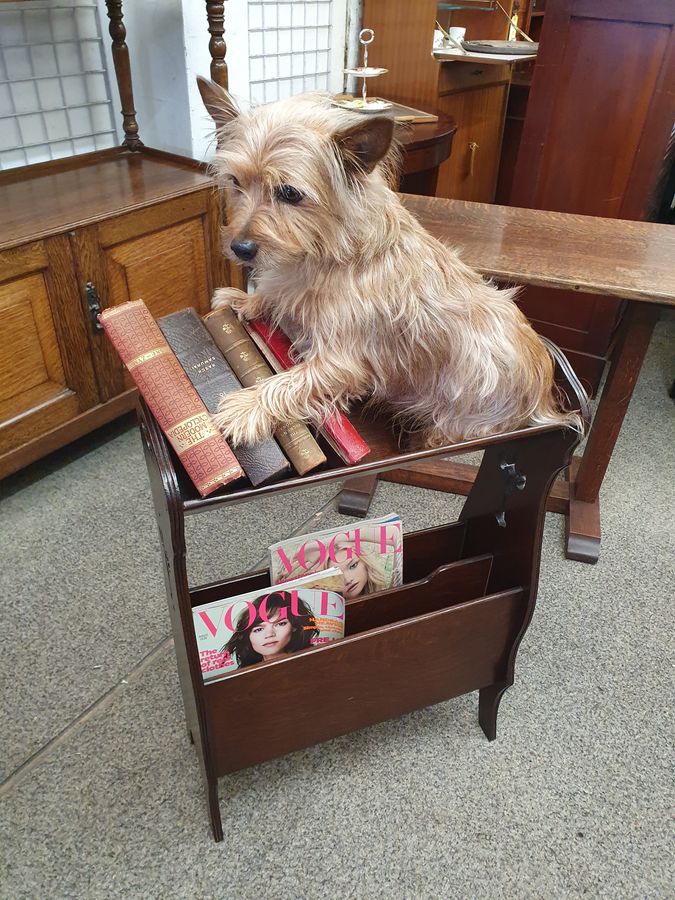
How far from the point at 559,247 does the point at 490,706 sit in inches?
41.5

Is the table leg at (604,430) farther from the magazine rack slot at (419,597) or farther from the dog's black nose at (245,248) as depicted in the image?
the dog's black nose at (245,248)

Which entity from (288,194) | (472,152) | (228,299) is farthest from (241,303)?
(472,152)

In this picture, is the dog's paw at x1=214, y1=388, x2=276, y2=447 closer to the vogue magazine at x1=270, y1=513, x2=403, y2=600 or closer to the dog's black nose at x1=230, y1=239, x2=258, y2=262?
the dog's black nose at x1=230, y1=239, x2=258, y2=262

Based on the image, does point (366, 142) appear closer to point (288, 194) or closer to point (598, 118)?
point (288, 194)

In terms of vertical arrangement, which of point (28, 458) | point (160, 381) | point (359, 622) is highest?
point (160, 381)

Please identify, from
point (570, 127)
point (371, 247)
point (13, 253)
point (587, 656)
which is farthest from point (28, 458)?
point (570, 127)

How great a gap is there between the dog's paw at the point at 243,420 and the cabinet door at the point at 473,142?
2.52 meters

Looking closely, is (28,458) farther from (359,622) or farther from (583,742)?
(583,742)

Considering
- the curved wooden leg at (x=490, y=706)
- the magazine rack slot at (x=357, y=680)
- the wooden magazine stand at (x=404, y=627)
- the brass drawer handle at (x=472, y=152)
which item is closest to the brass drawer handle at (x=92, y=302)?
the wooden magazine stand at (x=404, y=627)

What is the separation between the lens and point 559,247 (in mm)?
1524

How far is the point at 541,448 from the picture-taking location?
1.14 meters

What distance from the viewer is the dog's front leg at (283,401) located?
33.8 inches

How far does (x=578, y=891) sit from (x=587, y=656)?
54cm

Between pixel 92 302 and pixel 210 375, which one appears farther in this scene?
pixel 92 302
